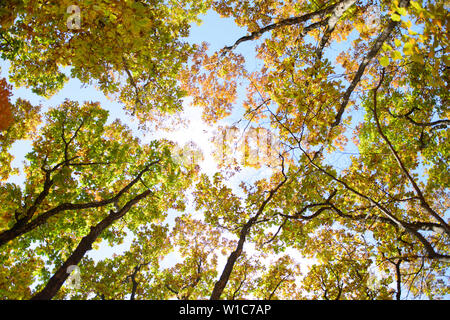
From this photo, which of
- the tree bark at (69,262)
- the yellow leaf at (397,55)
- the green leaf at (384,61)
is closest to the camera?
the yellow leaf at (397,55)

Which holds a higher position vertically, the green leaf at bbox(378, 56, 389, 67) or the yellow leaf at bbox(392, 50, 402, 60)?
the green leaf at bbox(378, 56, 389, 67)

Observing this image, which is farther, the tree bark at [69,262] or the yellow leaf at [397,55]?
the tree bark at [69,262]

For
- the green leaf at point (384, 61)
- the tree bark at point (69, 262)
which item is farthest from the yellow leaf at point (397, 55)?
the tree bark at point (69, 262)

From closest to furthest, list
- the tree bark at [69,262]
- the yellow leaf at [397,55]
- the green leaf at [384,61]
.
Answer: the yellow leaf at [397,55]
the green leaf at [384,61]
the tree bark at [69,262]

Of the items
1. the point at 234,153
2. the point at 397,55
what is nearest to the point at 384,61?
the point at 397,55

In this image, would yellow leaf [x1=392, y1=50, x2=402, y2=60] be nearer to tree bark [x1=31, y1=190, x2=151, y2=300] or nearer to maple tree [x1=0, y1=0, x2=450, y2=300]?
maple tree [x1=0, y1=0, x2=450, y2=300]

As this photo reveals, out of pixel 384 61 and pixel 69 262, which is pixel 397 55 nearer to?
pixel 384 61

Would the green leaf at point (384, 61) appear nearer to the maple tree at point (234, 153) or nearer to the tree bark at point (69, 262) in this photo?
the maple tree at point (234, 153)

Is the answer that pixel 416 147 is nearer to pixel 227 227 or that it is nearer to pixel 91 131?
pixel 227 227

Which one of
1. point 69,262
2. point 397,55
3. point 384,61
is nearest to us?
point 397,55

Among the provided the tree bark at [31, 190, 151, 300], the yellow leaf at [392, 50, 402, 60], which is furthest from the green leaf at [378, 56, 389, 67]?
the tree bark at [31, 190, 151, 300]

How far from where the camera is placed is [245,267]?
1286cm

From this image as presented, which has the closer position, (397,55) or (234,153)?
(397,55)

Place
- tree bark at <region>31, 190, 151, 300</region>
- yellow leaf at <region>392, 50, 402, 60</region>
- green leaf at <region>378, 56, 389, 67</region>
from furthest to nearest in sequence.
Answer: tree bark at <region>31, 190, 151, 300</region> < green leaf at <region>378, 56, 389, 67</region> < yellow leaf at <region>392, 50, 402, 60</region>
